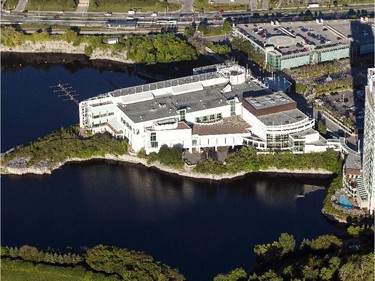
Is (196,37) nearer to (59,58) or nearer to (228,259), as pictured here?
(59,58)

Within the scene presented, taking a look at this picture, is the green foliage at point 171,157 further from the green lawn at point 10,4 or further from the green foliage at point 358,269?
the green lawn at point 10,4

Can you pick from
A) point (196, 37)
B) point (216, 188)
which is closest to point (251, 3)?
point (196, 37)

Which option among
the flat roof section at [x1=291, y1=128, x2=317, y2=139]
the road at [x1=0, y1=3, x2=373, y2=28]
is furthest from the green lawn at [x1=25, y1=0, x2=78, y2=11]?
the flat roof section at [x1=291, y1=128, x2=317, y2=139]

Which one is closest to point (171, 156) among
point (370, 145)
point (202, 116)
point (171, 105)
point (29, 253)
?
point (202, 116)

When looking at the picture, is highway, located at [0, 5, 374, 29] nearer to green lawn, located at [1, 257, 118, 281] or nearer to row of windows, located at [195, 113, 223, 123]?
row of windows, located at [195, 113, 223, 123]

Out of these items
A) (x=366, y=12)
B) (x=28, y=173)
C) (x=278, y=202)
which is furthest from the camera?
(x=366, y=12)

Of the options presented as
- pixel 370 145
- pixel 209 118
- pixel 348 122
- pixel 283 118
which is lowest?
pixel 348 122

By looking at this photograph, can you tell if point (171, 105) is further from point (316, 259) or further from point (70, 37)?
point (70, 37)

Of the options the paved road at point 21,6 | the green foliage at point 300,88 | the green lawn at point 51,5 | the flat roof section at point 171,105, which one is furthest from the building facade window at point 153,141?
the paved road at point 21,6
